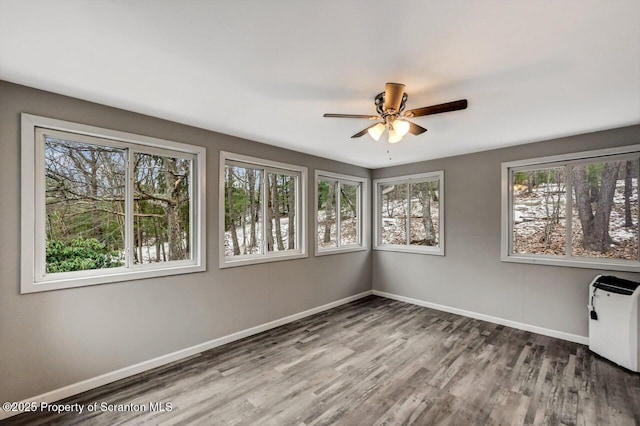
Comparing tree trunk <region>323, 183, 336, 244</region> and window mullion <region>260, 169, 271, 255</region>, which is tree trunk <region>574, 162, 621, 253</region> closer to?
tree trunk <region>323, 183, 336, 244</region>

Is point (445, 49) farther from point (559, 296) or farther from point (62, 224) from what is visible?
point (559, 296)

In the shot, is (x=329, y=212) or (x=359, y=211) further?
(x=359, y=211)

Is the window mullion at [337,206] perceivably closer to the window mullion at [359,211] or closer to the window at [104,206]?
the window mullion at [359,211]

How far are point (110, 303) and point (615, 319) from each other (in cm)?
491

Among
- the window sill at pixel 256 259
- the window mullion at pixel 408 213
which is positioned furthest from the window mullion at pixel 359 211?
the window sill at pixel 256 259

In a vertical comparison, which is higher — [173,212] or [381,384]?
[173,212]

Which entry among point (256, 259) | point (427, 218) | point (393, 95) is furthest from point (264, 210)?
point (427, 218)

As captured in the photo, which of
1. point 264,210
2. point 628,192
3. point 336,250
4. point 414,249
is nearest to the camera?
point 628,192

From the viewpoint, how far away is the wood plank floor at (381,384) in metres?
2.07

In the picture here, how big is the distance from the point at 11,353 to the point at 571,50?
4.40 meters

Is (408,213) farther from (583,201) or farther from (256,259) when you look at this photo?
(256,259)

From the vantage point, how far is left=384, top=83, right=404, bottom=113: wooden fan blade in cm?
196

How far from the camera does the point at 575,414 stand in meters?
2.10

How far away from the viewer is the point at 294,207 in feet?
13.9
